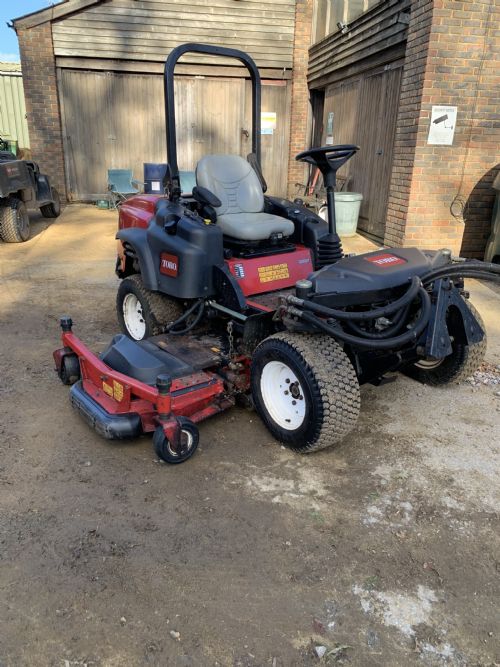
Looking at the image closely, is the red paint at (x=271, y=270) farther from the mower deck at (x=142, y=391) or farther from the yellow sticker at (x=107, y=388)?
the yellow sticker at (x=107, y=388)

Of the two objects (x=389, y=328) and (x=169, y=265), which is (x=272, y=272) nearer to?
(x=169, y=265)

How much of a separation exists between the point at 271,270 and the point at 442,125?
A: 451 cm

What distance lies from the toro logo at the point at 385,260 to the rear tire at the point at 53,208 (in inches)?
343

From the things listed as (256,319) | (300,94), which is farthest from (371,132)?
(256,319)

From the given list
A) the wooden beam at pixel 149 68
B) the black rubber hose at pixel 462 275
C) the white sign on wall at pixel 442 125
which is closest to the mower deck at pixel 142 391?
the black rubber hose at pixel 462 275

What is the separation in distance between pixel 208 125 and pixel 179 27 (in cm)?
201

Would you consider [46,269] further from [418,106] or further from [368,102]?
[368,102]

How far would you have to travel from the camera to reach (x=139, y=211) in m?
4.35

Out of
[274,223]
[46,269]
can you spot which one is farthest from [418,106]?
[46,269]

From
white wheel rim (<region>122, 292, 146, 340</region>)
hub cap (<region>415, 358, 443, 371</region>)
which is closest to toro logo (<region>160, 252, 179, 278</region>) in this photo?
white wheel rim (<region>122, 292, 146, 340</region>)

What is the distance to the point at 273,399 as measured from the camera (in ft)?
10.2

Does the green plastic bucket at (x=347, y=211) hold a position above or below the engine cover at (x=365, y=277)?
below

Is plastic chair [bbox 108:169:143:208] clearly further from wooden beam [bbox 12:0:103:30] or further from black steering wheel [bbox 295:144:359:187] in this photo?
black steering wheel [bbox 295:144:359:187]

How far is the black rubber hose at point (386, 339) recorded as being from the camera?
108 inches
